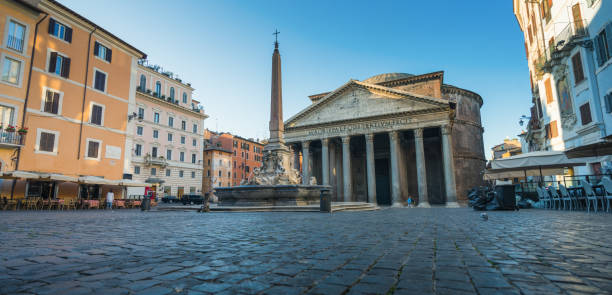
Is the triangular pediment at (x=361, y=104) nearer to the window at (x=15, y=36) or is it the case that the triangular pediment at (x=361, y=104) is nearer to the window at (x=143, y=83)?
the window at (x=143, y=83)

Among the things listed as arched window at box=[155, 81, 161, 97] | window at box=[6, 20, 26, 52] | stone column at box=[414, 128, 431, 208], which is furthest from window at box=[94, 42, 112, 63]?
stone column at box=[414, 128, 431, 208]

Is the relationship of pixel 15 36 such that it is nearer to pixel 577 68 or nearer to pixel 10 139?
pixel 10 139

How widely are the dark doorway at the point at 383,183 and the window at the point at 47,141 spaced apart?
2724cm

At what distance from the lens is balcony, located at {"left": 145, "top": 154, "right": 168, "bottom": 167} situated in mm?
33469

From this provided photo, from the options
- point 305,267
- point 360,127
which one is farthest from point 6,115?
point 360,127

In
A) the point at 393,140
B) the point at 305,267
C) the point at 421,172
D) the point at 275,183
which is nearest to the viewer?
the point at 305,267

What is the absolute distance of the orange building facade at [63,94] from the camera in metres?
16.6

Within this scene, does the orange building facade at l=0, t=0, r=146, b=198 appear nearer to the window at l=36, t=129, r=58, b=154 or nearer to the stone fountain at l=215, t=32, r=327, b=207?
the window at l=36, t=129, r=58, b=154

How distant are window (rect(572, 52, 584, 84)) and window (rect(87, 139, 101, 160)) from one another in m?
28.6

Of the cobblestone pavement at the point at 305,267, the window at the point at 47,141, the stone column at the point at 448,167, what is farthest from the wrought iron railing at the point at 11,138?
the stone column at the point at 448,167

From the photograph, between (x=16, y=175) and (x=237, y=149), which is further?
(x=237, y=149)

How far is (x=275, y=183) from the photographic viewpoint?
43.8 ft

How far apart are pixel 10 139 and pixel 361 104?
23.9 m

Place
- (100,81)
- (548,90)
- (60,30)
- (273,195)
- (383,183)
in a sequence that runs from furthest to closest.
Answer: (383,183) → (100,81) → (548,90) → (60,30) → (273,195)
